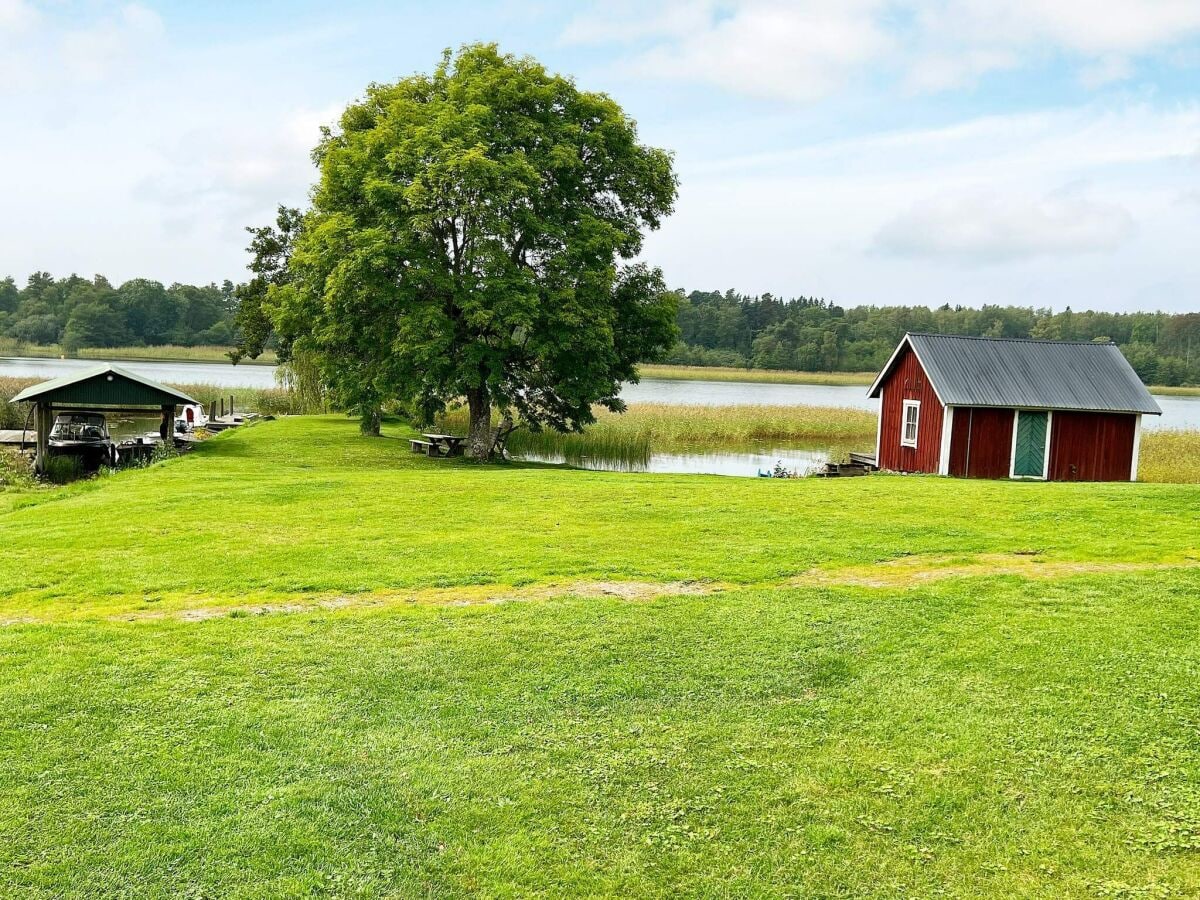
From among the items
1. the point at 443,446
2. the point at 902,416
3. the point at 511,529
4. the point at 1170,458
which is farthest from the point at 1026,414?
the point at 511,529

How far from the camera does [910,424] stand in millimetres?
24281

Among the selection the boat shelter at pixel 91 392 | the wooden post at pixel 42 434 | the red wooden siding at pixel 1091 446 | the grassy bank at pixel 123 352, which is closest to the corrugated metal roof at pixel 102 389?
the boat shelter at pixel 91 392

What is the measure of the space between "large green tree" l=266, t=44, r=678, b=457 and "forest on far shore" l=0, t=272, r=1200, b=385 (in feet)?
264

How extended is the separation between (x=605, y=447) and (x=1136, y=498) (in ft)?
62.3

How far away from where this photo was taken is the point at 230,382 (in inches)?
2729

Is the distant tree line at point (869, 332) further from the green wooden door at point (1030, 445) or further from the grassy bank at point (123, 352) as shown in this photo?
the green wooden door at point (1030, 445)

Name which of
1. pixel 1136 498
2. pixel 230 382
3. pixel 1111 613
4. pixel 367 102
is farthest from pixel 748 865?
pixel 230 382

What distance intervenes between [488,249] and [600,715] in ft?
59.6

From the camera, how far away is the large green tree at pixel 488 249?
22.1 metres

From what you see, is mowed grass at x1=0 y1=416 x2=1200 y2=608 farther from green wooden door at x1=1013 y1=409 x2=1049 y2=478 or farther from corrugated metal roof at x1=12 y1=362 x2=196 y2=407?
corrugated metal roof at x1=12 y1=362 x2=196 y2=407

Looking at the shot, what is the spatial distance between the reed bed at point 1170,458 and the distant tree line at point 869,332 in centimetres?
6649

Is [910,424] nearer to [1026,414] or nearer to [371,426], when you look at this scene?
[1026,414]

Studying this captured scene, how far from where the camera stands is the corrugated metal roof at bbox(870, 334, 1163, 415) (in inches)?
883

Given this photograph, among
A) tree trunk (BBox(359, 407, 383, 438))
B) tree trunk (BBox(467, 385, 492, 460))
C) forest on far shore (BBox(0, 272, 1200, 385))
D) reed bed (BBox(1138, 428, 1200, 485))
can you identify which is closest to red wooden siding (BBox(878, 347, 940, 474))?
reed bed (BBox(1138, 428, 1200, 485))
